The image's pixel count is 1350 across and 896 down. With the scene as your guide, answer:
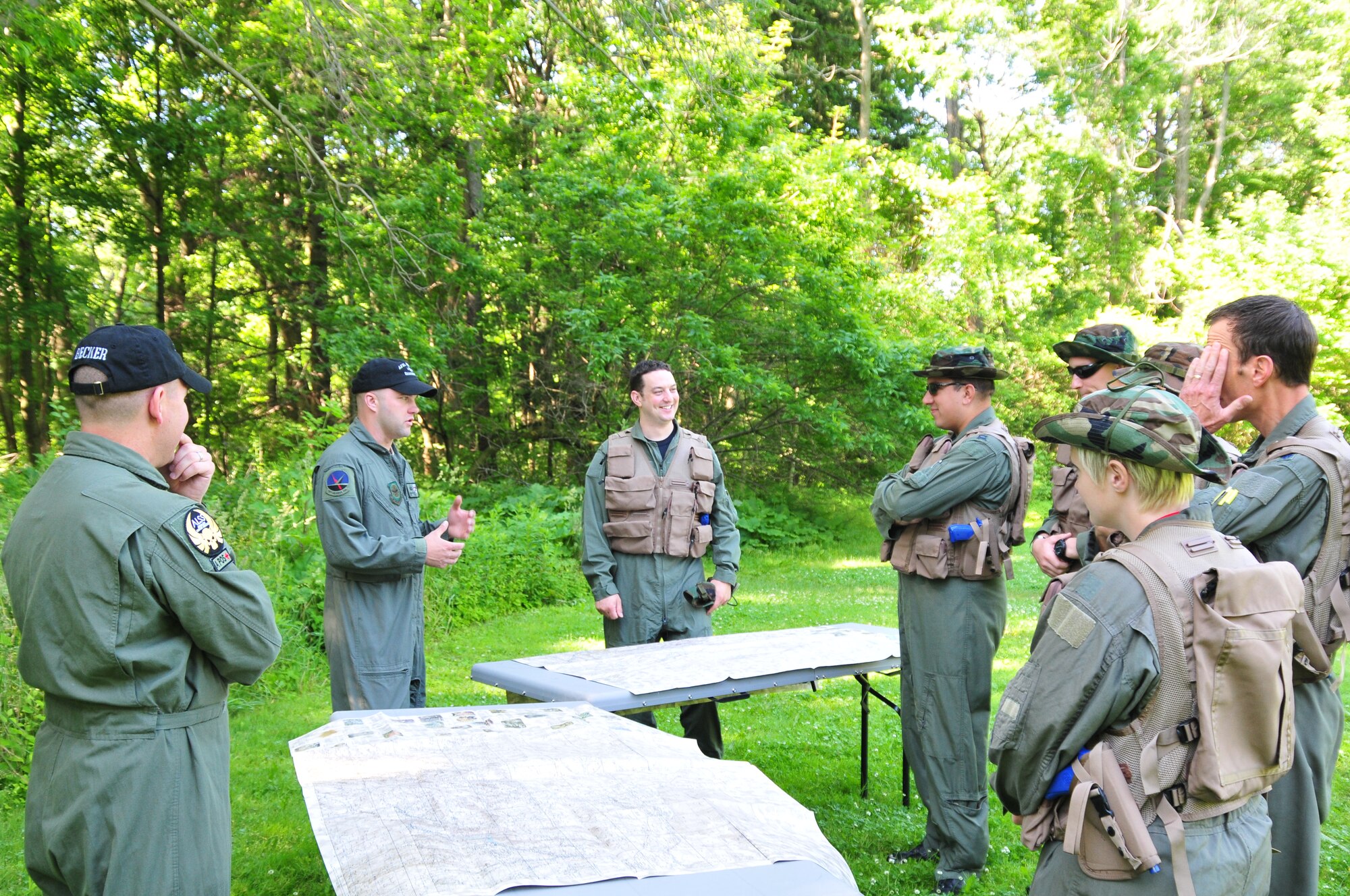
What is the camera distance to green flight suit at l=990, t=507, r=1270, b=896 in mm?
2166

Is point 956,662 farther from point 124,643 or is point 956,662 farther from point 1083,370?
point 124,643

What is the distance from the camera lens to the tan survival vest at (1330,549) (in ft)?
10.2

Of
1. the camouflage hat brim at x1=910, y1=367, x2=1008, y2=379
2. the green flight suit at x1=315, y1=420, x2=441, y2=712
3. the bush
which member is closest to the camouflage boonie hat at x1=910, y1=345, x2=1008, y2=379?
the camouflage hat brim at x1=910, y1=367, x2=1008, y2=379

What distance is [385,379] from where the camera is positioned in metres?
4.67

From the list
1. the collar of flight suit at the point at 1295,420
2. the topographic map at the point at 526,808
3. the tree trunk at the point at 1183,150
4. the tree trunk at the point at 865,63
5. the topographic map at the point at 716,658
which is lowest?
the topographic map at the point at 716,658

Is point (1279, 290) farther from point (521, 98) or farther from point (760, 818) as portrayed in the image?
point (760, 818)

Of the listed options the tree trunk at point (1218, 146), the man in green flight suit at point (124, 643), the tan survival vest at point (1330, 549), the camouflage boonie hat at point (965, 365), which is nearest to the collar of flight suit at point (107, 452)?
the man in green flight suit at point (124, 643)

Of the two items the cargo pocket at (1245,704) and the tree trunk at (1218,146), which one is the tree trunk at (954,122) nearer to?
the tree trunk at (1218,146)

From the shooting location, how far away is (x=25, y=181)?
41.3 feet

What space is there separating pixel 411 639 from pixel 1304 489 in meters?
3.76

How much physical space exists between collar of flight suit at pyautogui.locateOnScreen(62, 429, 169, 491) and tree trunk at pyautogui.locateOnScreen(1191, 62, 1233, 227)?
2675 cm

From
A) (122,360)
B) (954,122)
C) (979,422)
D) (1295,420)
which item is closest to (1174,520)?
(1295,420)

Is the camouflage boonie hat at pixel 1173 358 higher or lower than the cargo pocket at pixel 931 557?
higher

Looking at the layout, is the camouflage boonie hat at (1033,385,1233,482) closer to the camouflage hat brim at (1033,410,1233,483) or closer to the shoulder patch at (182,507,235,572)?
the camouflage hat brim at (1033,410,1233,483)
